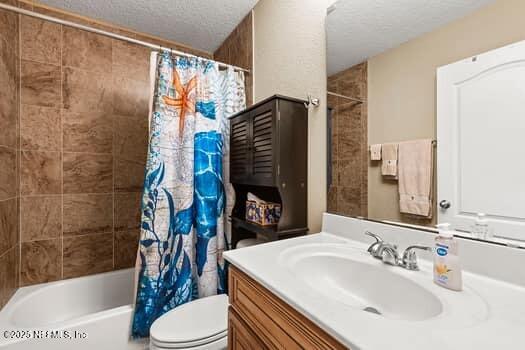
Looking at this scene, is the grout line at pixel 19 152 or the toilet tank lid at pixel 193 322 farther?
the grout line at pixel 19 152

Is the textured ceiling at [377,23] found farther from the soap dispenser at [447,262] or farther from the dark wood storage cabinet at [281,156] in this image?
the soap dispenser at [447,262]

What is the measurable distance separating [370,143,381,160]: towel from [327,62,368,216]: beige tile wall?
3 cm

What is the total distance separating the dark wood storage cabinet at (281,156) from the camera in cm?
108

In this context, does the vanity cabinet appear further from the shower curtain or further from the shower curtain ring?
the shower curtain ring

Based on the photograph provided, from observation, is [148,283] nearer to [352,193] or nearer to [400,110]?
[352,193]

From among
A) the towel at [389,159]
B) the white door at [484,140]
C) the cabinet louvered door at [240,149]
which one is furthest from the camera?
the cabinet louvered door at [240,149]

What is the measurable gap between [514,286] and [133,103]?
2354 mm

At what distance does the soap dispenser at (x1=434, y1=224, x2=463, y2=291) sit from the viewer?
0.60m

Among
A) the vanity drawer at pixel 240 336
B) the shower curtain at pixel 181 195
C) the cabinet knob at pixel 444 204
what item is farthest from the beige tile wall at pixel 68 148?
the cabinet knob at pixel 444 204

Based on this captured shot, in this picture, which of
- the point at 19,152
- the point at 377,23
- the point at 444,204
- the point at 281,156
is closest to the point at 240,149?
the point at 281,156

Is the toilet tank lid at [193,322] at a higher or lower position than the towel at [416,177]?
lower

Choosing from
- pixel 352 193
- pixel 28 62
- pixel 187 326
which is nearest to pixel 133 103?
pixel 28 62

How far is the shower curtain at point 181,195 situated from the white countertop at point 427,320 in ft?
2.52

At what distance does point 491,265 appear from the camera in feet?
2.14
